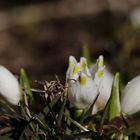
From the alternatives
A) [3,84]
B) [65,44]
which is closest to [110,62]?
[3,84]

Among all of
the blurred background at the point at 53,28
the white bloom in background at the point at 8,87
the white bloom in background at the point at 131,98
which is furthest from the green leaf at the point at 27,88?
the blurred background at the point at 53,28

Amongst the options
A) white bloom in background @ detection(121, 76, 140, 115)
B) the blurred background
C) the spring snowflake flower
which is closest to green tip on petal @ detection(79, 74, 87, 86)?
the spring snowflake flower

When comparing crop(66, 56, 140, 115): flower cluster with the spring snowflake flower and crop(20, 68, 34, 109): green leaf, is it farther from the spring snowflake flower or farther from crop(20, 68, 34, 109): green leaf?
crop(20, 68, 34, 109): green leaf

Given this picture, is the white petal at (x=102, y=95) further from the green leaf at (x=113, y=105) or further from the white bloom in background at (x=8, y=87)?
the white bloom in background at (x=8, y=87)

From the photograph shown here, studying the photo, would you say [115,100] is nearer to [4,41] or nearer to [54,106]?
[54,106]

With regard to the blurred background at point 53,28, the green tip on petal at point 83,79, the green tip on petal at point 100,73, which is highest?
the blurred background at point 53,28
